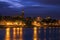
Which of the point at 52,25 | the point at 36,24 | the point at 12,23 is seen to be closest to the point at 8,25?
the point at 12,23

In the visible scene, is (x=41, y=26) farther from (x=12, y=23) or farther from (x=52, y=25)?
(x=12, y=23)

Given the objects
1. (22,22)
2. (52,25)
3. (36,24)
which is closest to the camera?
(22,22)

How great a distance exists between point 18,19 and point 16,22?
273 centimetres

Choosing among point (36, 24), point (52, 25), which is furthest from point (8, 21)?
point (52, 25)

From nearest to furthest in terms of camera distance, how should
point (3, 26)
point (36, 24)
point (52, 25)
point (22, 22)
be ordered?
1. point (3, 26)
2. point (22, 22)
3. point (36, 24)
4. point (52, 25)

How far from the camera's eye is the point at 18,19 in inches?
5753

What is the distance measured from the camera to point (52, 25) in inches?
6860

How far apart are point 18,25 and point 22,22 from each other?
18.7ft

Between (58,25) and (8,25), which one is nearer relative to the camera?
(8,25)

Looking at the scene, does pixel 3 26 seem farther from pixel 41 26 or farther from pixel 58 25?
pixel 58 25

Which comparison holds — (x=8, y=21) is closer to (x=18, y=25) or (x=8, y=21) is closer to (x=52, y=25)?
(x=18, y=25)

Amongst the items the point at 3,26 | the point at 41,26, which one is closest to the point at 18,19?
the point at 3,26

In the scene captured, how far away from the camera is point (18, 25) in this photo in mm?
142750

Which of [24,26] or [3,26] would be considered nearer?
[3,26]
